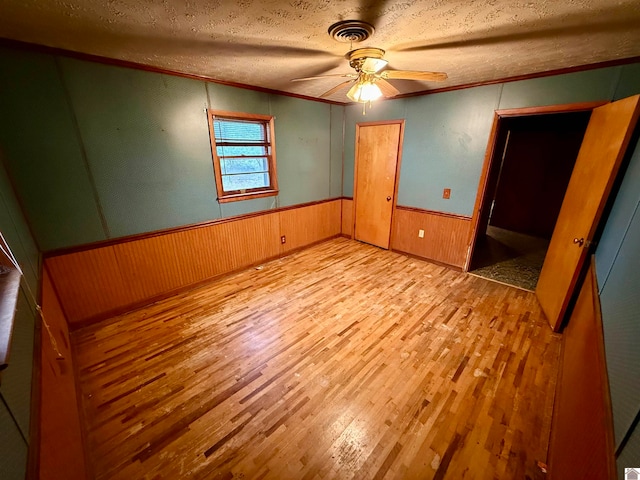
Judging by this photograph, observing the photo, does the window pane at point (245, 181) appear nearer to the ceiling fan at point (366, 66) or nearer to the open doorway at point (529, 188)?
the ceiling fan at point (366, 66)

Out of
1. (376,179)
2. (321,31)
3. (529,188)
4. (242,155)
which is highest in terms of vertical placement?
(321,31)

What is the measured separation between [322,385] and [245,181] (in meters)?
2.58

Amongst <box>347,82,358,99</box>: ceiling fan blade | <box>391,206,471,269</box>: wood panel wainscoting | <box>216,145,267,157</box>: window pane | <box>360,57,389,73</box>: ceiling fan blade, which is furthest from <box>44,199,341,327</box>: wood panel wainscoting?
<box>360,57,389,73</box>: ceiling fan blade

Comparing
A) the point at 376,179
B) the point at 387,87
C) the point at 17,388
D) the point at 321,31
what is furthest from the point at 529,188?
the point at 17,388

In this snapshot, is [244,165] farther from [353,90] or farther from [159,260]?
[353,90]

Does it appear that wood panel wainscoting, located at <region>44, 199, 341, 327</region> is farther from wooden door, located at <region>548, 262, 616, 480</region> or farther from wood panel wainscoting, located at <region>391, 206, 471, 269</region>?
wooden door, located at <region>548, 262, 616, 480</region>

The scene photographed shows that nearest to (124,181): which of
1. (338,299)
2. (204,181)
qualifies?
(204,181)

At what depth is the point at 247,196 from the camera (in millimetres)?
3305

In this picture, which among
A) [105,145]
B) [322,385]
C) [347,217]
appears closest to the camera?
[322,385]

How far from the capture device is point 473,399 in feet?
5.56

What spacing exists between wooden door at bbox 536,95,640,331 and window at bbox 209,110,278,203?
10.6 feet

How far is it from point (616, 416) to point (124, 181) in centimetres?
338

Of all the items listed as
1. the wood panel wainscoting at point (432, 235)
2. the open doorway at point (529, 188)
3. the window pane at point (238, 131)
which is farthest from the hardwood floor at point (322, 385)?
the window pane at point (238, 131)

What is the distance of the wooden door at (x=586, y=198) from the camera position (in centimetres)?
187
